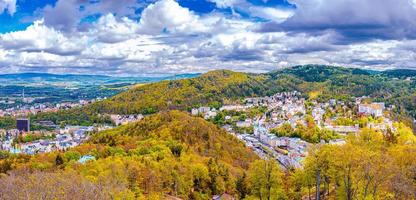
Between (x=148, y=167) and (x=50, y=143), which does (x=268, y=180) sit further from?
(x=50, y=143)

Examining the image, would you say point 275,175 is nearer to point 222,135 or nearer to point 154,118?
point 222,135

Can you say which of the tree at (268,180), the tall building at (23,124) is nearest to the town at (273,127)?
the tall building at (23,124)

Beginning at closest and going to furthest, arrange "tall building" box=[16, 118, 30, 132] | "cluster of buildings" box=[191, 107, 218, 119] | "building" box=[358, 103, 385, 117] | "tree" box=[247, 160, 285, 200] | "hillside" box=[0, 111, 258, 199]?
"hillside" box=[0, 111, 258, 199]
"tree" box=[247, 160, 285, 200]
"building" box=[358, 103, 385, 117]
"cluster of buildings" box=[191, 107, 218, 119]
"tall building" box=[16, 118, 30, 132]

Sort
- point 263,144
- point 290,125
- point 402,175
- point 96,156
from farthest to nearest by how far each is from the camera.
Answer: point 290,125 < point 263,144 < point 96,156 < point 402,175

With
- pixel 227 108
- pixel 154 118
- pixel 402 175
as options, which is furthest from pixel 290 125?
pixel 402 175

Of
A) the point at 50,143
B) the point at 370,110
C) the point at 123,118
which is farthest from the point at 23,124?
the point at 370,110

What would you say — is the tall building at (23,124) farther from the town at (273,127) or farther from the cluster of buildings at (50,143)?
the cluster of buildings at (50,143)

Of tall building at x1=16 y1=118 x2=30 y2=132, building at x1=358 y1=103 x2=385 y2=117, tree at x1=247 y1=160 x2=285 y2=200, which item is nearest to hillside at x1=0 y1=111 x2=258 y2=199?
tree at x1=247 y1=160 x2=285 y2=200

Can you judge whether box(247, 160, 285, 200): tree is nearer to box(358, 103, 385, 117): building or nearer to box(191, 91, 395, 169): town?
box(191, 91, 395, 169): town
